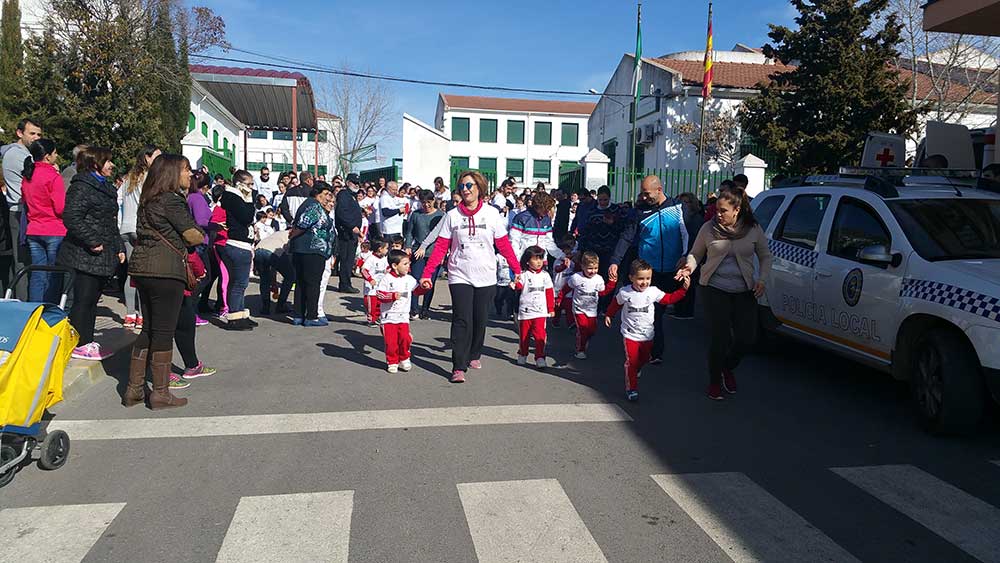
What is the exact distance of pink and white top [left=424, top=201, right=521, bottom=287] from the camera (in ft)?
23.5

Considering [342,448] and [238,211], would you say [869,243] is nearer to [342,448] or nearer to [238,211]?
[342,448]

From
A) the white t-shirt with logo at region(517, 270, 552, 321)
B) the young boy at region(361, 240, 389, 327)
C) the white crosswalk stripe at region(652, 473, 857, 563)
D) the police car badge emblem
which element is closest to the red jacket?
the young boy at region(361, 240, 389, 327)

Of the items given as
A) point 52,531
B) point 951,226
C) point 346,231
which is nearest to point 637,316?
point 951,226

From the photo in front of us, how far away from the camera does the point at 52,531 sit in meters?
3.87

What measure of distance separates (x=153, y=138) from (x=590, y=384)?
63.8ft

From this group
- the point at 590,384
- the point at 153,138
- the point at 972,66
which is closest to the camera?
the point at 590,384

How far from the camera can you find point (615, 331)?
10.1m

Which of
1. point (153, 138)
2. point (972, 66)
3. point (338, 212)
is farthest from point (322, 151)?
point (338, 212)

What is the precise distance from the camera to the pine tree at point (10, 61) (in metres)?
22.0

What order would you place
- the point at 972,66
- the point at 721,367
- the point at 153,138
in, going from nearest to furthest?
the point at 721,367 < the point at 153,138 < the point at 972,66

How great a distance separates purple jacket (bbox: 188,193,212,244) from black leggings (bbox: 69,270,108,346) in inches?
66.1

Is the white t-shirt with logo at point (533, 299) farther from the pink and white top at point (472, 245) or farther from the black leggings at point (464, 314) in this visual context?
the black leggings at point (464, 314)

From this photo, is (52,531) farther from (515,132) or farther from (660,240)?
(515,132)

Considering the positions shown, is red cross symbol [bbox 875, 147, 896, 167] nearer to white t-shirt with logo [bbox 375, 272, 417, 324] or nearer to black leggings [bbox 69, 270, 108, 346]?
white t-shirt with logo [bbox 375, 272, 417, 324]
